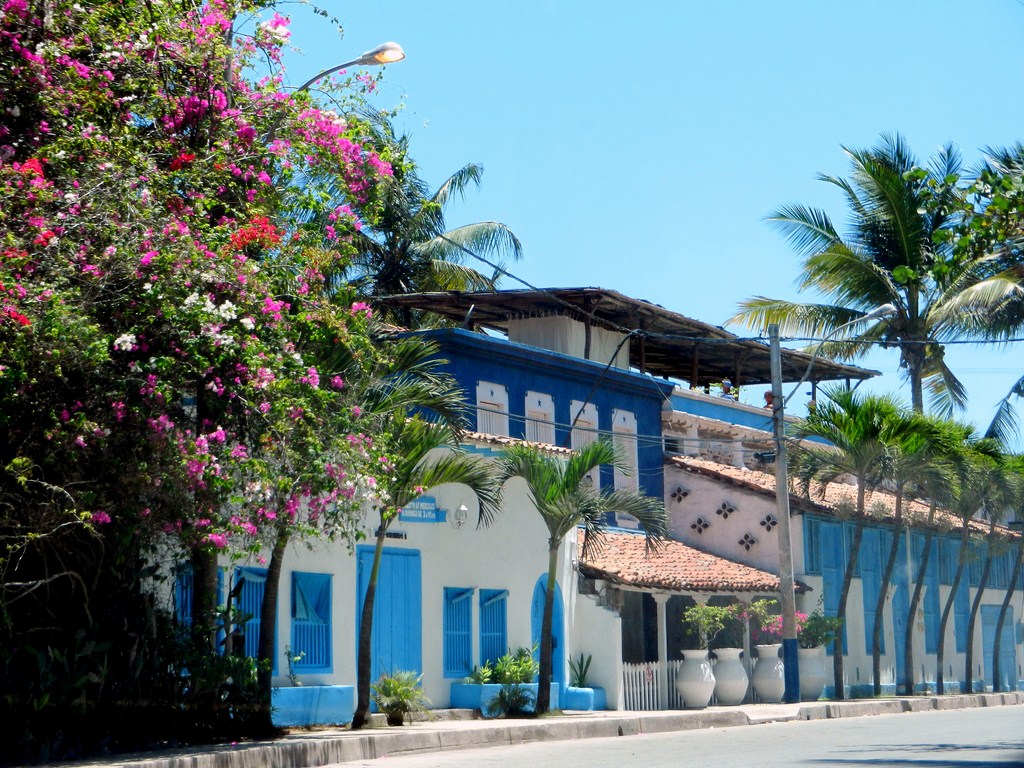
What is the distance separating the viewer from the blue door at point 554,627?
78.3ft

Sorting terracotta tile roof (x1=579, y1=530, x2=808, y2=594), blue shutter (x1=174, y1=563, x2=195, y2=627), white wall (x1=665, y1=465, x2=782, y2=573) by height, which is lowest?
blue shutter (x1=174, y1=563, x2=195, y2=627)

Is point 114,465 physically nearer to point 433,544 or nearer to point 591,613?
point 433,544

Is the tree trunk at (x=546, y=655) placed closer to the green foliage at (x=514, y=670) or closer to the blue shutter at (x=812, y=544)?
the green foliage at (x=514, y=670)

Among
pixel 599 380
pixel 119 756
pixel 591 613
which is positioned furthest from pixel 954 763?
pixel 599 380

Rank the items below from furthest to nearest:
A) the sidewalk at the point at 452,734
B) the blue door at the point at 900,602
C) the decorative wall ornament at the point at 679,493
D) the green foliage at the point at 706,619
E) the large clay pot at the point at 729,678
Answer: the blue door at the point at 900,602 < the decorative wall ornament at the point at 679,493 < the large clay pot at the point at 729,678 < the green foliage at the point at 706,619 < the sidewalk at the point at 452,734

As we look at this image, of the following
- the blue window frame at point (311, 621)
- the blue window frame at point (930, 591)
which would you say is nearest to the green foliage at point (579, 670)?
the blue window frame at point (311, 621)

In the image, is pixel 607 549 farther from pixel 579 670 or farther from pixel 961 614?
pixel 961 614

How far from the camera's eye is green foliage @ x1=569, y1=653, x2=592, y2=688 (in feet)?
80.9

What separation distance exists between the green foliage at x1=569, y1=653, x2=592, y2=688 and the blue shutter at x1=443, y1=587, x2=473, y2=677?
2.78 metres

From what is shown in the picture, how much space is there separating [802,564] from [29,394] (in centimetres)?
2198

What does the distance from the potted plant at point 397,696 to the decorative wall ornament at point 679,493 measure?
42.8ft

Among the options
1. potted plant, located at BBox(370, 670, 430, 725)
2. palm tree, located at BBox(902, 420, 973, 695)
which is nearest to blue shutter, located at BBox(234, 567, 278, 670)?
potted plant, located at BBox(370, 670, 430, 725)

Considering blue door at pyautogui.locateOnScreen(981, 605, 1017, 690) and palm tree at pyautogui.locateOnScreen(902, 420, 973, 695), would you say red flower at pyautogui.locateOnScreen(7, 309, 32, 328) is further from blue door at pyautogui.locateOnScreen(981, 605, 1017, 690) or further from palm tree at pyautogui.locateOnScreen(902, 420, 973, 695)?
blue door at pyautogui.locateOnScreen(981, 605, 1017, 690)

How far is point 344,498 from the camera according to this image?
14727 millimetres
